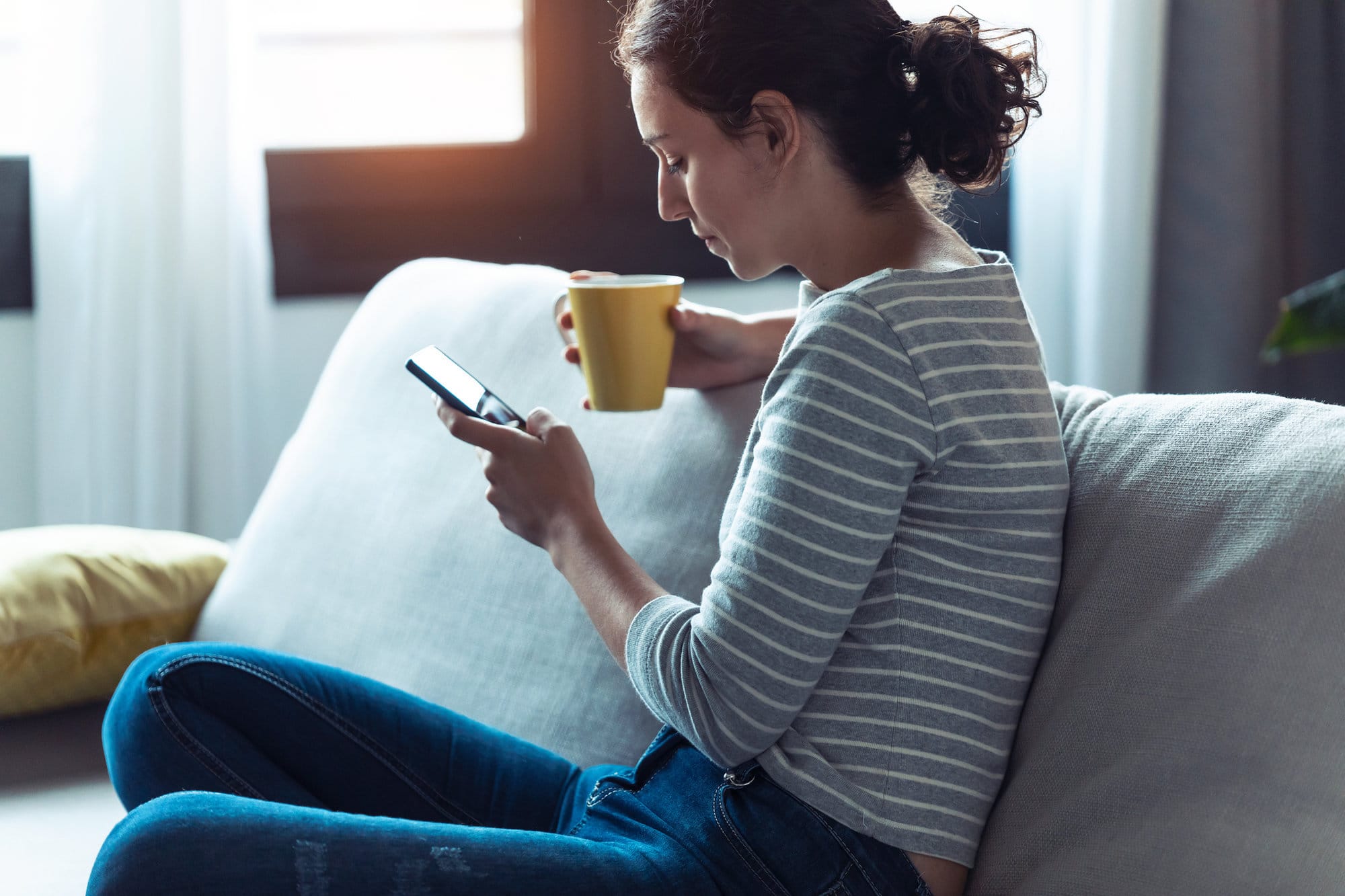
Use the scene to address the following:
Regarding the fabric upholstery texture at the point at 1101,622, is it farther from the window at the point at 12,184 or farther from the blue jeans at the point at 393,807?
the window at the point at 12,184

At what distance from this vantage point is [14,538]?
4.97 feet

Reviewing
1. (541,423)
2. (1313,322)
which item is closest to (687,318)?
(541,423)

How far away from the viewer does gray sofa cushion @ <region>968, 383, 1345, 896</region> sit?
753 mm

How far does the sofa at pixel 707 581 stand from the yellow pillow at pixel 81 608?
1.4 inches

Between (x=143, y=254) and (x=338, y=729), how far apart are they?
1.32m

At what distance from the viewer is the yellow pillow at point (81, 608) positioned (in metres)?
1.41

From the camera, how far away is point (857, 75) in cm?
92

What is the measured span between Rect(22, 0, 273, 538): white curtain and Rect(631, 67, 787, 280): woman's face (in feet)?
4.40

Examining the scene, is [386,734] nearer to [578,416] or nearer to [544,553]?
[544,553]

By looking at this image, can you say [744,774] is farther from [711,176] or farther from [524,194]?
[524,194]

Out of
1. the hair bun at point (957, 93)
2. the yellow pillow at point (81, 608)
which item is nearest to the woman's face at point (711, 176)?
the hair bun at point (957, 93)

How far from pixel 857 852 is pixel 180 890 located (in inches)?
16.5

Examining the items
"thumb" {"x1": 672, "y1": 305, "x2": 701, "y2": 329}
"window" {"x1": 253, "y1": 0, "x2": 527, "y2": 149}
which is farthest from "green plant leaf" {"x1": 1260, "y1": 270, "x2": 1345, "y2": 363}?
"window" {"x1": 253, "y1": 0, "x2": 527, "y2": 149}

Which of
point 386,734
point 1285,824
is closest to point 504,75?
point 386,734
